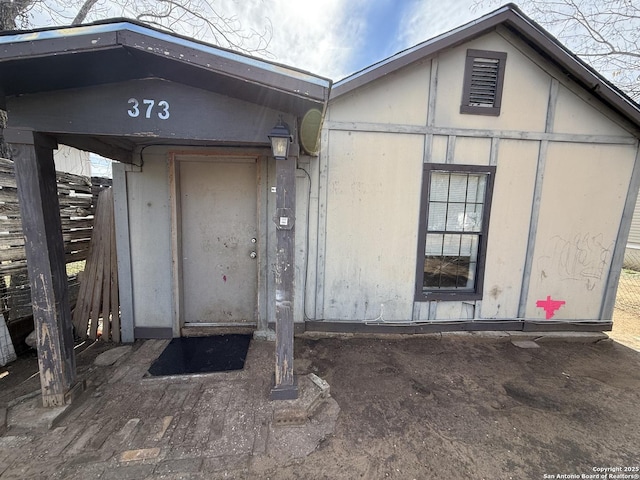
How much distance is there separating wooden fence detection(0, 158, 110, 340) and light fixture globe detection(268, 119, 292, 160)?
10.7 ft

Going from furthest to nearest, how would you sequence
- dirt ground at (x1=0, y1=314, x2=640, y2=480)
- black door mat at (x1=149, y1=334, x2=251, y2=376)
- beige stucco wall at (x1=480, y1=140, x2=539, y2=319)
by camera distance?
beige stucco wall at (x1=480, y1=140, x2=539, y2=319) → black door mat at (x1=149, y1=334, x2=251, y2=376) → dirt ground at (x1=0, y1=314, x2=640, y2=480)

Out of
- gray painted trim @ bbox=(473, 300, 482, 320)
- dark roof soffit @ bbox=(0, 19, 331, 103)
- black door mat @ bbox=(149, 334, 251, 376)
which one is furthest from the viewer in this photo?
gray painted trim @ bbox=(473, 300, 482, 320)

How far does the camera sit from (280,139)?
210 cm

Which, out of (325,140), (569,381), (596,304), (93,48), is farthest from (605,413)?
(93,48)

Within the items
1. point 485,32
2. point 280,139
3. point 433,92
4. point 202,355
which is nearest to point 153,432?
point 202,355

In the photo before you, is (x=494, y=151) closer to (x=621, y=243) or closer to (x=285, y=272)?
(x=621, y=243)

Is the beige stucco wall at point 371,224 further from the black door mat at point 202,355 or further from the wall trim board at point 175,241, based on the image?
the wall trim board at point 175,241

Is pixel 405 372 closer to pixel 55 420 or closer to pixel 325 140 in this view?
pixel 325 140

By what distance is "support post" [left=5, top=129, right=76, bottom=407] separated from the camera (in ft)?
6.79

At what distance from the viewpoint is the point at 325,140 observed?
3.52 meters

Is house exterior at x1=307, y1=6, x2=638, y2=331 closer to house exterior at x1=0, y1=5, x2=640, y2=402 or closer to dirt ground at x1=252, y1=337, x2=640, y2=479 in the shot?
house exterior at x1=0, y1=5, x2=640, y2=402

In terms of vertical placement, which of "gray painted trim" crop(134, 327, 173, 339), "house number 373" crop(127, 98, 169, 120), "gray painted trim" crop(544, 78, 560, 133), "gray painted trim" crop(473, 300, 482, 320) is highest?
"gray painted trim" crop(544, 78, 560, 133)

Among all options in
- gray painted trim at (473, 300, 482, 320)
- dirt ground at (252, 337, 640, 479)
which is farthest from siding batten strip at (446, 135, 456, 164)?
dirt ground at (252, 337, 640, 479)

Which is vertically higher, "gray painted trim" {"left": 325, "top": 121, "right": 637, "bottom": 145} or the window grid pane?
"gray painted trim" {"left": 325, "top": 121, "right": 637, "bottom": 145}
